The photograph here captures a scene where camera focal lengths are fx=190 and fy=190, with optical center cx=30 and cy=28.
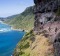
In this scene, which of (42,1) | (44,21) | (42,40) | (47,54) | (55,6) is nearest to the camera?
(47,54)

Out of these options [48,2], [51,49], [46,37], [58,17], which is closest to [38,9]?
[48,2]

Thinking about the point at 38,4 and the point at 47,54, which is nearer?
the point at 47,54

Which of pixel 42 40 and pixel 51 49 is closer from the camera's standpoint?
pixel 51 49

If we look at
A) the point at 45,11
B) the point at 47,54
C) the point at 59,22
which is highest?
the point at 45,11

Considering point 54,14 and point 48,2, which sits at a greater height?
point 48,2

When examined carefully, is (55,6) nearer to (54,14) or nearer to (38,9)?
(54,14)

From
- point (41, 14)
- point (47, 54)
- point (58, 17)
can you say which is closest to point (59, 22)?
point (58, 17)

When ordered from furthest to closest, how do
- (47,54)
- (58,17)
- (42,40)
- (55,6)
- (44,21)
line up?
(44,21) → (55,6) → (58,17) → (42,40) → (47,54)

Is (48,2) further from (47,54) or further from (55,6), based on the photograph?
(47,54)

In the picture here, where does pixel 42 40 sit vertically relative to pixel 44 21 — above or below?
below
